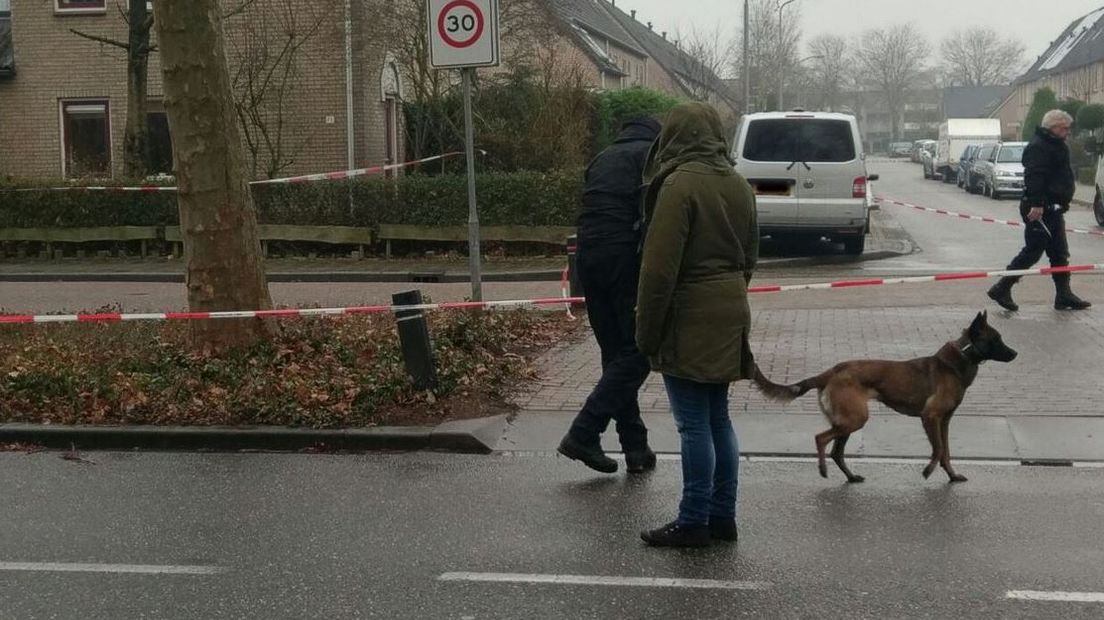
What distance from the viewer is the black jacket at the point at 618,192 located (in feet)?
20.0

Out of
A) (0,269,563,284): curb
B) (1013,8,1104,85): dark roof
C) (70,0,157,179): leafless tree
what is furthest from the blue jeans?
(1013,8,1104,85): dark roof

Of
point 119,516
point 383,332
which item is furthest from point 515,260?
point 119,516

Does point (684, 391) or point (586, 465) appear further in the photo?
point (586, 465)

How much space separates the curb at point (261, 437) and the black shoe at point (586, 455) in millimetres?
892

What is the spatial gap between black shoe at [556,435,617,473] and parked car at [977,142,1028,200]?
29.7 metres

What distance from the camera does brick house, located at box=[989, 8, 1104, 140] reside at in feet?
227

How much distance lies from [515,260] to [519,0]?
5854 mm

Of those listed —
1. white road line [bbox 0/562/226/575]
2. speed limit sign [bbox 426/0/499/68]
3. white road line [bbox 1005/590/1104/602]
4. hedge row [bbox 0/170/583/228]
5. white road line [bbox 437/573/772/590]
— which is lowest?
white road line [bbox 0/562/226/575]

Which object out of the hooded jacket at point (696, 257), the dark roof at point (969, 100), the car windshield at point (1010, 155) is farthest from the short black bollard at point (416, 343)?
the dark roof at point (969, 100)

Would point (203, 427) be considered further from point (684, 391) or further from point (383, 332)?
point (684, 391)

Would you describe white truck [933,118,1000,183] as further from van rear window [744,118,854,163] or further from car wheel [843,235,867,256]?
van rear window [744,118,854,163]

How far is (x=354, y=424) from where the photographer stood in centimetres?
765

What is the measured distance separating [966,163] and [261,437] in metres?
36.7

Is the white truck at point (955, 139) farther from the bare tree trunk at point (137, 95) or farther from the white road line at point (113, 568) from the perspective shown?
the white road line at point (113, 568)
